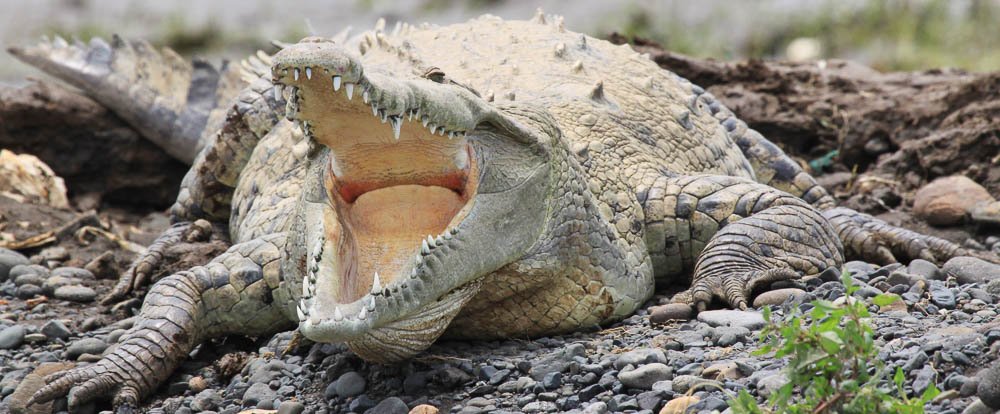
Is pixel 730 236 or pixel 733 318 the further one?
pixel 730 236

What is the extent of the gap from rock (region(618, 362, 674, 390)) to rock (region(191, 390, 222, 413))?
156 centimetres

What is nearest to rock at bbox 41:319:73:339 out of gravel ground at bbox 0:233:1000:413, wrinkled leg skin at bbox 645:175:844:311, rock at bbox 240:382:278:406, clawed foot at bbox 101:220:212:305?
gravel ground at bbox 0:233:1000:413

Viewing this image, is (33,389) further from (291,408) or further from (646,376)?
(646,376)

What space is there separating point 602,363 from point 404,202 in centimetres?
85

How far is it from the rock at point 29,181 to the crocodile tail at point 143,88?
0.73 metres

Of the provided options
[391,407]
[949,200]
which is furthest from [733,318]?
[949,200]

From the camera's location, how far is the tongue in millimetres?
3656

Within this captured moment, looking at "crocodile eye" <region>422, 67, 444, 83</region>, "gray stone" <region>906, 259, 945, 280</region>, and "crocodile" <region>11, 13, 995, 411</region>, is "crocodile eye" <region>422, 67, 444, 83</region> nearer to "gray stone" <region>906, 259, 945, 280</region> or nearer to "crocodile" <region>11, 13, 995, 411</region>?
"crocodile" <region>11, 13, 995, 411</region>

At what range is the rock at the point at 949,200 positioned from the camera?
6227 mm

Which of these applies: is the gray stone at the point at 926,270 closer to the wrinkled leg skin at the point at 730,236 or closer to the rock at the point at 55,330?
the wrinkled leg skin at the point at 730,236

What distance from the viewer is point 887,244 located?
529 cm

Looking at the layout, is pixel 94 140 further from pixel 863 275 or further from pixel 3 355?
pixel 863 275

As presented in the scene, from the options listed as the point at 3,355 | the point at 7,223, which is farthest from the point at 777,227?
the point at 7,223

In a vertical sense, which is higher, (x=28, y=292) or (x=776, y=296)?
(x=28, y=292)
